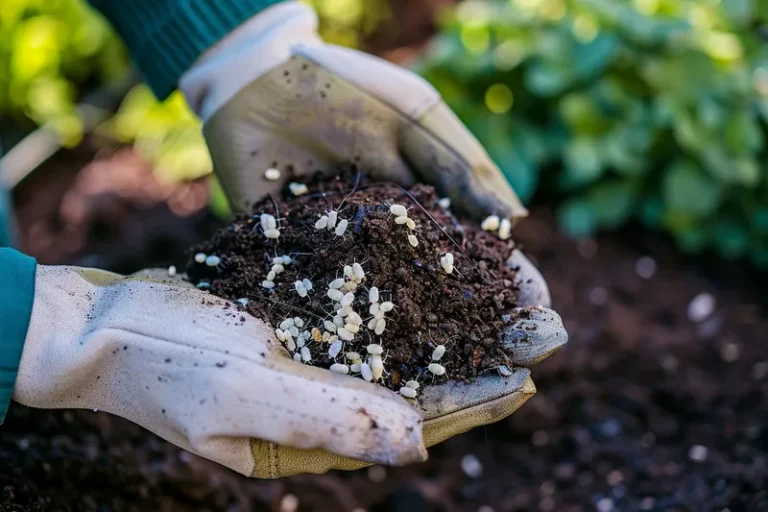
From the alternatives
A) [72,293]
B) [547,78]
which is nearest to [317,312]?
[72,293]

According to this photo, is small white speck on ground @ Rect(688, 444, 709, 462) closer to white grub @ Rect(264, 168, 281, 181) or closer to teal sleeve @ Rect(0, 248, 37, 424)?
white grub @ Rect(264, 168, 281, 181)

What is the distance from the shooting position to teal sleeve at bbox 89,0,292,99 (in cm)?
169

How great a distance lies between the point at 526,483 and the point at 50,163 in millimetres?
2459

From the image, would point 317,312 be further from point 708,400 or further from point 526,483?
point 708,400

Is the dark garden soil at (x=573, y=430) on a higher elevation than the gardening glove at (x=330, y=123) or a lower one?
lower

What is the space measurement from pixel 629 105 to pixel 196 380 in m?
2.06

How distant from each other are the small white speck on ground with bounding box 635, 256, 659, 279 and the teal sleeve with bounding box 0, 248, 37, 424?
83.3 inches

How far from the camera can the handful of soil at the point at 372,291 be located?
48.1 inches

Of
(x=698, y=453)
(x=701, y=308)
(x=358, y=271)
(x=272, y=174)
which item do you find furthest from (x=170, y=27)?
(x=701, y=308)

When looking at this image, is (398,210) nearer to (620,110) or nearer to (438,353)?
(438,353)

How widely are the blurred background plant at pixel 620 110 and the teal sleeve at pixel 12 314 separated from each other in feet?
4.46

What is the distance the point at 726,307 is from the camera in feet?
8.22

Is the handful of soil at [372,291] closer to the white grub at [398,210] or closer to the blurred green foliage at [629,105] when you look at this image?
the white grub at [398,210]

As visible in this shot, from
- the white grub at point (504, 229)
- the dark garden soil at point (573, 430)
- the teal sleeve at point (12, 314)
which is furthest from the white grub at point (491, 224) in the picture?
the teal sleeve at point (12, 314)
